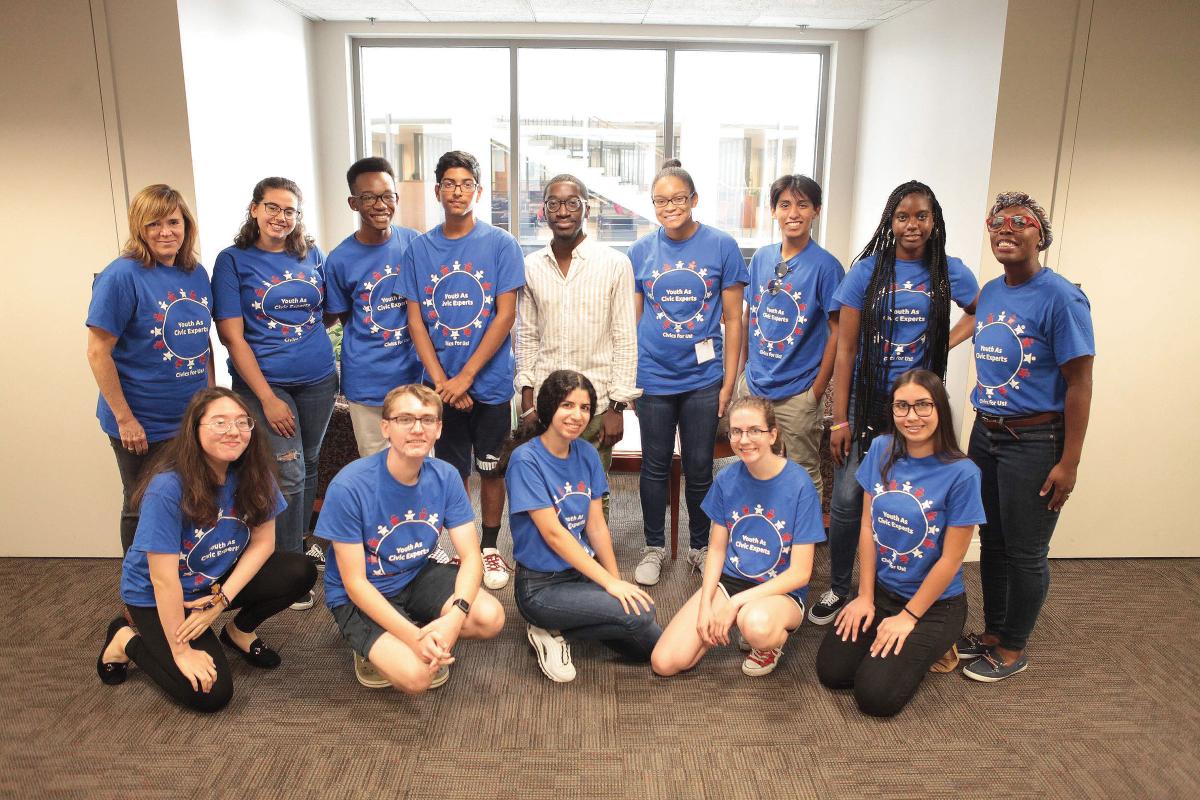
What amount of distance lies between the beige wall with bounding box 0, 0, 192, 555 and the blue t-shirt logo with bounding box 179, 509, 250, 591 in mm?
1335

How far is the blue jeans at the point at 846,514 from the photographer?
2.78 meters

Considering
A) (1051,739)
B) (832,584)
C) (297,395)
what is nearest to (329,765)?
(297,395)

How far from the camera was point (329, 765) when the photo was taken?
2.16 metres

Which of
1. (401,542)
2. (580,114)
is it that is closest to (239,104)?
(580,114)

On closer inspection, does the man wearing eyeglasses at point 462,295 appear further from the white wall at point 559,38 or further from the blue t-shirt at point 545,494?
the white wall at point 559,38

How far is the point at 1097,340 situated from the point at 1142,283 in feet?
0.94

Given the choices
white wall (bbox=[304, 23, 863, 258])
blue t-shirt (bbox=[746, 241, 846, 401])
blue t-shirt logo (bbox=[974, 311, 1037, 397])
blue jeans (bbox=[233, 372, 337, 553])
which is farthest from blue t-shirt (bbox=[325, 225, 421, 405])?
white wall (bbox=[304, 23, 863, 258])

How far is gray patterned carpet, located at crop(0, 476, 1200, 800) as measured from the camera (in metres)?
2.09

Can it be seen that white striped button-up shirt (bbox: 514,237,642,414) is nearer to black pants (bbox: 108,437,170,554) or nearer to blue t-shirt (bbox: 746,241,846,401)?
blue t-shirt (bbox: 746,241,846,401)

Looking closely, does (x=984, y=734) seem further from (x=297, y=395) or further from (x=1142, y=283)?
(x=297, y=395)

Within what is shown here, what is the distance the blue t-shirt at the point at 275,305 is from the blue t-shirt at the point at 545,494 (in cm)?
89

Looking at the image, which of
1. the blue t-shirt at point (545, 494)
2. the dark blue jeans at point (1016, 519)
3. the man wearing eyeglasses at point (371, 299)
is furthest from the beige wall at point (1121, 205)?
the man wearing eyeglasses at point (371, 299)

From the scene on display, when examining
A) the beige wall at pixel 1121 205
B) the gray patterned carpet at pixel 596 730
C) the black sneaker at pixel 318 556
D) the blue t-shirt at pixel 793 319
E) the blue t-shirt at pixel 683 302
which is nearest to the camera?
the gray patterned carpet at pixel 596 730

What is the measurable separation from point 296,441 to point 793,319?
1.86 meters
